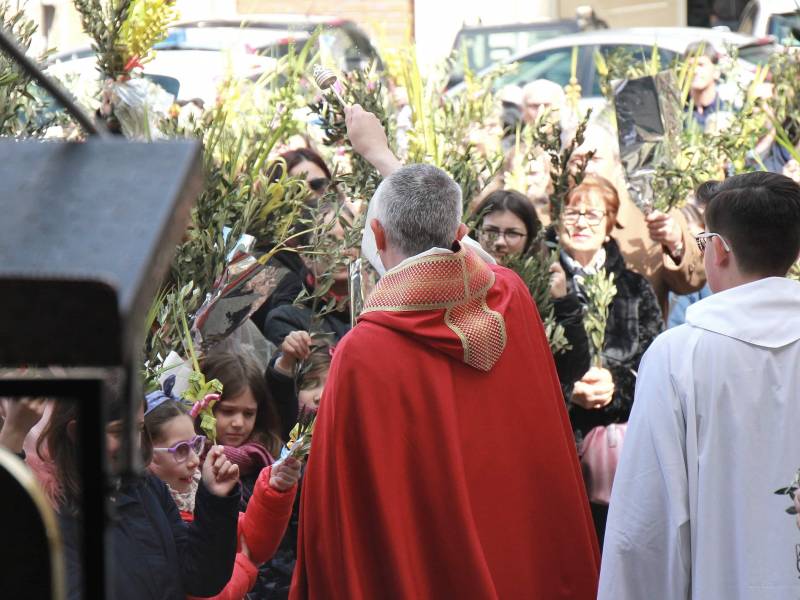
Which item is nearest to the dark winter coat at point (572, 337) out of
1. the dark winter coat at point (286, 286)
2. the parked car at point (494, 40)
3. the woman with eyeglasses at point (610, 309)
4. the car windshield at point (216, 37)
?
the woman with eyeglasses at point (610, 309)

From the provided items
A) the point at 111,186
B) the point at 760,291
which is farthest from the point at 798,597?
the point at 111,186

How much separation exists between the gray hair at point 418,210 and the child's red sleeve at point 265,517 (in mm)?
663

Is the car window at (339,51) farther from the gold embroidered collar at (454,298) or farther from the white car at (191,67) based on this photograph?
the gold embroidered collar at (454,298)

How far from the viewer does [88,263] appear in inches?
46.8

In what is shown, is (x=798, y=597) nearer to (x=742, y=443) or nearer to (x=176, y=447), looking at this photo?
(x=742, y=443)

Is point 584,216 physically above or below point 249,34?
above

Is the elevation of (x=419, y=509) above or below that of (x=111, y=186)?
below

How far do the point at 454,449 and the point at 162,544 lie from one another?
2.52 feet

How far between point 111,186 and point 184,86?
7945 mm

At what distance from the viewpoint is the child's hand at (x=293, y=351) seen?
4.11 meters

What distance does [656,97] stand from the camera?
6.37 m

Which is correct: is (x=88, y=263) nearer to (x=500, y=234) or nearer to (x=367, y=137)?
(x=367, y=137)

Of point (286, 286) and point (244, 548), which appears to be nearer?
point (244, 548)

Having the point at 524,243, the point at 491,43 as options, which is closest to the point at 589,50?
the point at 491,43
